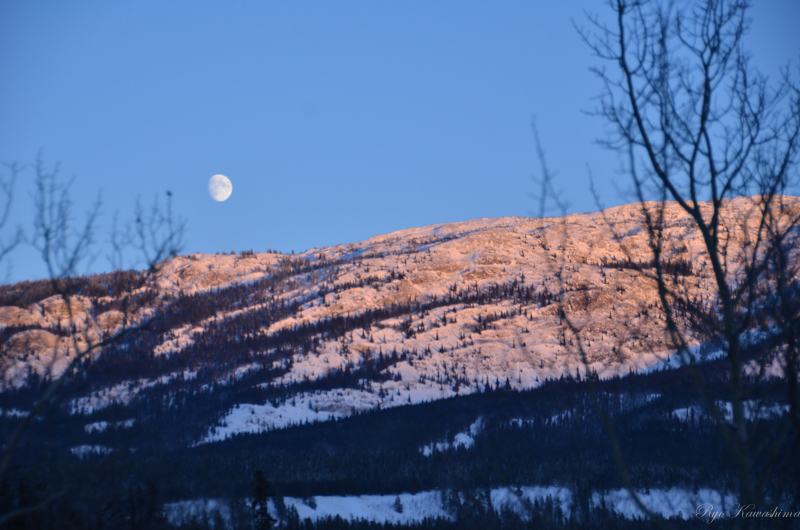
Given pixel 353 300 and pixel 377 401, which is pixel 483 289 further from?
pixel 377 401

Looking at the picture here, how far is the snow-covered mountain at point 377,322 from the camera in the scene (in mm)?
85375

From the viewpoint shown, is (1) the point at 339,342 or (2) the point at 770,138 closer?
(2) the point at 770,138

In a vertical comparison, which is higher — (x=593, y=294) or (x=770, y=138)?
(x=593, y=294)

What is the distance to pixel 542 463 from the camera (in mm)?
60094

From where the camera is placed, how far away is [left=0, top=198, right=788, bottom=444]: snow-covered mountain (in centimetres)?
8538

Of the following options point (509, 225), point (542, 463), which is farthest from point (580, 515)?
point (509, 225)

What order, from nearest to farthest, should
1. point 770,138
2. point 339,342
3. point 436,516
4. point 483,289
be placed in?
point 770,138 < point 436,516 < point 339,342 < point 483,289

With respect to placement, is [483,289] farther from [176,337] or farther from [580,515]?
[580,515]

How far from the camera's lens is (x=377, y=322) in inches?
4033

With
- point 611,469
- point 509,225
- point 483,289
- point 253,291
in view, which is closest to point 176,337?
point 253,291

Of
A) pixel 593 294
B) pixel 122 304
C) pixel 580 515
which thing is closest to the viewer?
pixel 122 304

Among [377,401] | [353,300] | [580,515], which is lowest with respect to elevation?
[580,515]

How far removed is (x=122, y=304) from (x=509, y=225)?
126501 millimetres

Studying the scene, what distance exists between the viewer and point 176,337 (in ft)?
366
